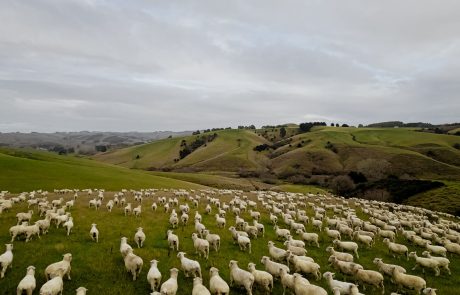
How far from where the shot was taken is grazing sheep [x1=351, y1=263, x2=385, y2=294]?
16.0 m

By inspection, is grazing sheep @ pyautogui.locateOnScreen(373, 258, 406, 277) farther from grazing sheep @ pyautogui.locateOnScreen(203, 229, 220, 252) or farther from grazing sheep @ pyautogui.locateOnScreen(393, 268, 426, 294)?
grazing sheep @ pyautogui.locateOnScreen(203, 229, 220, 252)

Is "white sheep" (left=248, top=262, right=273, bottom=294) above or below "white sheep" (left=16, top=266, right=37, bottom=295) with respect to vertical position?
below

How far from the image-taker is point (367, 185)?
84.4 meters

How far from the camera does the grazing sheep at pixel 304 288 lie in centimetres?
1342

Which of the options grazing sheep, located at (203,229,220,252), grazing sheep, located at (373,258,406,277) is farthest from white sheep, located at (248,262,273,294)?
grazing sheep, located at (373,258,406,277)

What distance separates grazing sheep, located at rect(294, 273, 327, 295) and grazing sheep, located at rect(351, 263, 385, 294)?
377 centimetres

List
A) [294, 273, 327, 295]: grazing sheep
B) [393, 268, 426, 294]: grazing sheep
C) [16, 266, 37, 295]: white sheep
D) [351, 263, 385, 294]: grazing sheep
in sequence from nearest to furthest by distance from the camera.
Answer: [16, 266, 37, 295]: white sheep < [294, 273, 327, 295]: grazing sheep < [393, 268, 426, 294]: grazing sheep < [351, 263, 385, 294]: grazing sheep

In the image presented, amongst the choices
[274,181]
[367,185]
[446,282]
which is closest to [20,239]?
[446,282]

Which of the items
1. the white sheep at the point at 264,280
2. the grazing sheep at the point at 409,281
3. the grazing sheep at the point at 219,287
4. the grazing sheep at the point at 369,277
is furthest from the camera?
the grazing sheep at the point at 369,277

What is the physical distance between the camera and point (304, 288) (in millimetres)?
13867

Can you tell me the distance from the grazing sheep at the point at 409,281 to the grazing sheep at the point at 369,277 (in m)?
0.76

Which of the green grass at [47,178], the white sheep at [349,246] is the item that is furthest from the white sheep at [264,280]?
the green grass at [47,178]

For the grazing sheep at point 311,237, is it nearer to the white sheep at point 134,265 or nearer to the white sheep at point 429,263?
the white sheep at point 429,263

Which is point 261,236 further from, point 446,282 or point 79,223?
point 79,223
